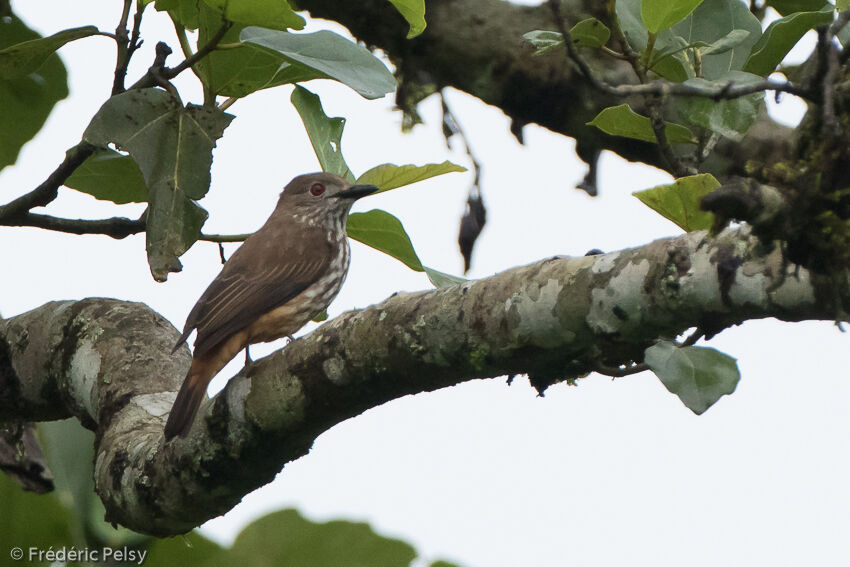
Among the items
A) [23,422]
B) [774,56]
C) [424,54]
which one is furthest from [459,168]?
[23,422]

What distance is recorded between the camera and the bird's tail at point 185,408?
3.08 meters

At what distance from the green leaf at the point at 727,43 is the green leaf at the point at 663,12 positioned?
0.40 feet

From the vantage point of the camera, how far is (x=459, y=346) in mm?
2531

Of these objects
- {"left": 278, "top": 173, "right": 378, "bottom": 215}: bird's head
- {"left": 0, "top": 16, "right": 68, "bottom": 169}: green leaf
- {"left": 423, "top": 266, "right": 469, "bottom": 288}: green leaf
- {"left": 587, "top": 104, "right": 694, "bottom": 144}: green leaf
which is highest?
{"left": 278, "top": 173, "right": 378, "bottom": 215}: bird's head

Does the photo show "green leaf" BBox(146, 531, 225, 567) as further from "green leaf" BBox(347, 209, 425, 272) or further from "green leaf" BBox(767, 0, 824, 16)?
"green leaf" BBox(767, 0, 824, 16)

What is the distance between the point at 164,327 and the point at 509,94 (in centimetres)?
182

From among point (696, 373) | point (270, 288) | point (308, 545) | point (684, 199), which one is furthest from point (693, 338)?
point (270, 288)

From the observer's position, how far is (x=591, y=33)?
9.43ft

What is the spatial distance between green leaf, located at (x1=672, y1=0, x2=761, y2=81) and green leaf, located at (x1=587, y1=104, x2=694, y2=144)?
0.55 ft

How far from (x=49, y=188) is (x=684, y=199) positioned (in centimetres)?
194

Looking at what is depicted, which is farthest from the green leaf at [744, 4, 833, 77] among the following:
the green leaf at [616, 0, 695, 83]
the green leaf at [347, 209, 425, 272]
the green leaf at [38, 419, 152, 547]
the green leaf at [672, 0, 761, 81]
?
the green leaf at [38, 419, 152, 547]

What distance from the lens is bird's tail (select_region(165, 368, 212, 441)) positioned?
3082 millimetres

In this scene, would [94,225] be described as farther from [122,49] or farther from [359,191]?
[359,191]

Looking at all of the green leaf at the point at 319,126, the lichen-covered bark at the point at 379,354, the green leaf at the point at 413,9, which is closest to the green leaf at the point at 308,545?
the lichen-covered bark at the point at 379,354
